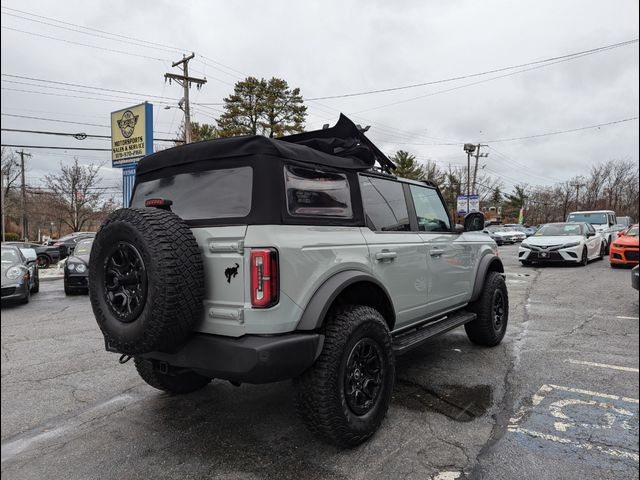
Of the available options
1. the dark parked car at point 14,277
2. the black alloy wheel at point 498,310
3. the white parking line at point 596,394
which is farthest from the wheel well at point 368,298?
the dark parked car at point 14,277

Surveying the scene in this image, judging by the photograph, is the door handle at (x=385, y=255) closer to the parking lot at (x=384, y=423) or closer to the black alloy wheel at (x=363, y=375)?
the black alloy wheel at (x=363, y=375)

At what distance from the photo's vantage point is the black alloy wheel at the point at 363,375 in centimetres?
284

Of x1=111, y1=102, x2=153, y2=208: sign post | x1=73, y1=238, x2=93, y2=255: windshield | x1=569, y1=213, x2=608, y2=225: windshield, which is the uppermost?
x1=111, y1=102, x2=153, y2=208: sign post

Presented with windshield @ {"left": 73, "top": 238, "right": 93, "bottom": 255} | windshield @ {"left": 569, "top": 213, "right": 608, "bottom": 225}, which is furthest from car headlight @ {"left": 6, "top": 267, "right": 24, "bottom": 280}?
windshield @ {"left": 569, "top": 213, "right": 608, "bottom": 225}

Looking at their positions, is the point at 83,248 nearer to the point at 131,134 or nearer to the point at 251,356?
the point at 131,134

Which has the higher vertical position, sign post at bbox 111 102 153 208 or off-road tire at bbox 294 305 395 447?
sign post at bbox 111 102 153 208

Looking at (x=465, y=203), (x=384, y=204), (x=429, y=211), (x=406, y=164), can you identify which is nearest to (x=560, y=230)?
(x=429, y=211)

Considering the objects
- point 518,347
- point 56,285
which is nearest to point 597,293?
point 518,347

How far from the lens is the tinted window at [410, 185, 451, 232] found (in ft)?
13.9

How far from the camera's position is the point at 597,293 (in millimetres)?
8648

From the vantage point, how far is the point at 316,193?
118 inches

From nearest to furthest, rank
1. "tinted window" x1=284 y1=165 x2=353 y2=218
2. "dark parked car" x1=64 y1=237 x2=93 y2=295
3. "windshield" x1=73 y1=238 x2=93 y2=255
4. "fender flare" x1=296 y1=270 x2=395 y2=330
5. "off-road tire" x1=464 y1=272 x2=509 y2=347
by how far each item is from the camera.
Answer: "fender flare" x1=296 y1=270 x2=395 y2=330 < "tinted window" x1=284 y1=165 x2=353 y2=218 < "off-road tire" x1=464 y1=272 x2=509 y2=347 < "dark parked car" x1=64 y1=237 x2=93 y2=295 < "windshield" x1=73 y1=238 x2=93 y2=255

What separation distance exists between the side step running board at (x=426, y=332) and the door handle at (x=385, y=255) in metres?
0.70

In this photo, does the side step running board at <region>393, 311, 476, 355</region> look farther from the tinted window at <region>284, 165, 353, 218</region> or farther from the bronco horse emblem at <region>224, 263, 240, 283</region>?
the bronco horse emblem at <region>224, 263, 240, 283</region>
